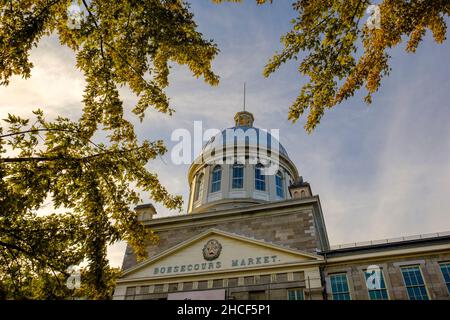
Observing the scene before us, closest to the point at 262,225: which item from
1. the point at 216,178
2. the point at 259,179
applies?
the point at 259,179

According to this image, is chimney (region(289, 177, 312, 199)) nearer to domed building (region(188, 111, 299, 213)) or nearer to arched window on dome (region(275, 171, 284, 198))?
domed building (region(188, 111, 299, 213))

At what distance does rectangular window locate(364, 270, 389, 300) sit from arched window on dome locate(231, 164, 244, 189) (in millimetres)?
12195

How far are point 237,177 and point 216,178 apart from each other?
183 cm

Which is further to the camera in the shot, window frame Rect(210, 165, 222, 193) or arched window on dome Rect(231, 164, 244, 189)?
window frame Rect(210, 165, 222, 193)

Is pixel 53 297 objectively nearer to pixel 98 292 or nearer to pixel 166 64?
pixel 98 292

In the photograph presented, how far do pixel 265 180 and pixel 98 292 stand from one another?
1989 cm

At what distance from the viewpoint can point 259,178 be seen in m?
26.4

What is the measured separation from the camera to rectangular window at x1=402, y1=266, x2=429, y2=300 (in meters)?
14.1

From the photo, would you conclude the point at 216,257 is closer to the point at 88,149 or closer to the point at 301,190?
the point at 301,190

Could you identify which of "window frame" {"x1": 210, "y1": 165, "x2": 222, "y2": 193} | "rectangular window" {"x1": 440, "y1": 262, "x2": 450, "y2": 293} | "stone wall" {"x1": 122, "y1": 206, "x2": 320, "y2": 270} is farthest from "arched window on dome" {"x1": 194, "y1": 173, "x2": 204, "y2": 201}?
"rectangular window" {"x1": 440, "y1": 262, "x2": 450, "y2": 293}

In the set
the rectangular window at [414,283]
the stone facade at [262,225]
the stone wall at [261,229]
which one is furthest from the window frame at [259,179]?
the rectangular window at [414,283]

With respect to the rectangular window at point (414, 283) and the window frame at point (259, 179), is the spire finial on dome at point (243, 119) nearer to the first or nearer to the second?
the window frame at point (259, 179)

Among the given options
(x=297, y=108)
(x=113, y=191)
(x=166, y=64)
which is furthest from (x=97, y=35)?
(x=297, y=108)

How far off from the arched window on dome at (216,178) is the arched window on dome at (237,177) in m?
1.16
